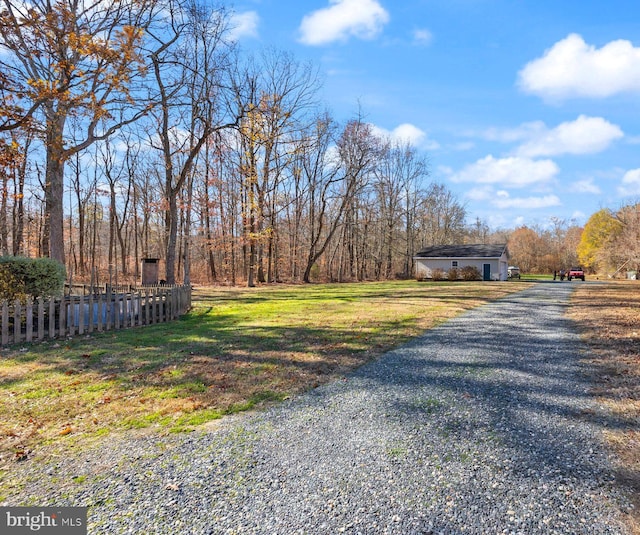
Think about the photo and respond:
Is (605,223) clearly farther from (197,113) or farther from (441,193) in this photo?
(197,113)

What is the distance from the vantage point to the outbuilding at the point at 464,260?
121 feet

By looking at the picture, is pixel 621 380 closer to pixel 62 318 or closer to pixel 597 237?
pixel 62 318

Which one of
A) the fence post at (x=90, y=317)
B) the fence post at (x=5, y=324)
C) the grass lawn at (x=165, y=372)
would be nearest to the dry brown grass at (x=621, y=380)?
the grass lawn at (x=165, y=372)

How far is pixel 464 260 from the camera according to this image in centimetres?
3794

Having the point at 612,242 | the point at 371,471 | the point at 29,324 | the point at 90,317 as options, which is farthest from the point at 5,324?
the point at 612,242

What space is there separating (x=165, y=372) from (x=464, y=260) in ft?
120

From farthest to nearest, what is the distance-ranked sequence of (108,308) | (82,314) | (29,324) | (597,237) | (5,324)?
(597,237) → (108,308) → (82,314) → (29,324) → (5,324)

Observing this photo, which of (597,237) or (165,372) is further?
(597,237)

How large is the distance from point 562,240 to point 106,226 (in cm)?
7016

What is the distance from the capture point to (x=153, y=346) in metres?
6.90

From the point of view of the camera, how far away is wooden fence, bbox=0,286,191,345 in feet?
23.7

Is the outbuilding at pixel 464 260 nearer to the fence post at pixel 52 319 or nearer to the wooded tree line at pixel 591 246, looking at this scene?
the wooded tree line at pixel 591 246

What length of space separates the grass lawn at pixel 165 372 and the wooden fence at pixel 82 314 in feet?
1.74

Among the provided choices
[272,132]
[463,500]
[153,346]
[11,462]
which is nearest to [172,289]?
[153,346]
